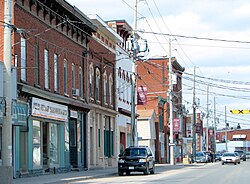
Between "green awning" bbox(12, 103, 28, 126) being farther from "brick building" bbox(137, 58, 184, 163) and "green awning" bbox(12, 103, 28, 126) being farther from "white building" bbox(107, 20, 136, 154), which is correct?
"brick building" bbox(137, 58, 184, 163)

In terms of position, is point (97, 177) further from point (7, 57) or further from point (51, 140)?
point (7, 57)

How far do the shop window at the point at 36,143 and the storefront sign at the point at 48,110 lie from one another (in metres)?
0.70

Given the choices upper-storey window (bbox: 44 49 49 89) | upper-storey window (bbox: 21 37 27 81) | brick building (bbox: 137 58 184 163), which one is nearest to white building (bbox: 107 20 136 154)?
brick building (bbox: 137 58 184 163)

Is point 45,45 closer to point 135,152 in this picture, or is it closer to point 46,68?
point 46,68

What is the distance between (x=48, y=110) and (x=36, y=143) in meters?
2.12

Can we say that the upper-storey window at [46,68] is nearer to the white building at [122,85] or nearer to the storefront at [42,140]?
the storefront at [42,140]

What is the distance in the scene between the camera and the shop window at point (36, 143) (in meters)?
31.2

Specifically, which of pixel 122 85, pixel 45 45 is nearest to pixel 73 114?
pixel 45 45

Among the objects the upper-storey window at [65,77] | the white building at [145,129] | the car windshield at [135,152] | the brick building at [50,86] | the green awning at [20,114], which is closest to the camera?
the green awning at [20,114]

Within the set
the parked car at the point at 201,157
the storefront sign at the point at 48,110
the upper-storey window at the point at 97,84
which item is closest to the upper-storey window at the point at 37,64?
the storefront sign at the point at 48,110

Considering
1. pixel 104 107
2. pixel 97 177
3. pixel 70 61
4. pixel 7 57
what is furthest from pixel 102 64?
pixel 7 57

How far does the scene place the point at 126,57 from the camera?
55.0 metres

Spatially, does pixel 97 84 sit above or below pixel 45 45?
below

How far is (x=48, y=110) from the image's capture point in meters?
32.6
